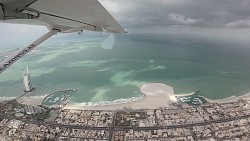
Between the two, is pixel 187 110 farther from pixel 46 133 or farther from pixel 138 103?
pixel 46 133

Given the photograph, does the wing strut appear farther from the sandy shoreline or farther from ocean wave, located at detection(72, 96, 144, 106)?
ocean wave, located at detection(72, 96, 144, 106)

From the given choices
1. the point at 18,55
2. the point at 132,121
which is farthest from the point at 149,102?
the point at 18,55

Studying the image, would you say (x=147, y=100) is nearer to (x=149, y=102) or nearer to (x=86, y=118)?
(x=149, y=102)

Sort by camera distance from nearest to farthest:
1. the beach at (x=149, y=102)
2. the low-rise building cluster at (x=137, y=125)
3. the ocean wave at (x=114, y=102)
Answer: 1. the low-rise building cluster at (x=137, y=125)
2. the beach at (x=149, y=102)
3. the ocean wave at (x=114, y=102)

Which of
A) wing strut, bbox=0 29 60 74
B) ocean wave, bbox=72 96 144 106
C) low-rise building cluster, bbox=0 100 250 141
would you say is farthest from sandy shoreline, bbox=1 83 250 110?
wing strut, bbox=0 29 60 74

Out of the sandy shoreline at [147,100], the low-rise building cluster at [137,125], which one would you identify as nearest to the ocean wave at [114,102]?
the sandy shoreline at [147,100]

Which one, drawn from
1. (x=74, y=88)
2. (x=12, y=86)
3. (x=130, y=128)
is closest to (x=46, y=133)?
(x=130, y=128)

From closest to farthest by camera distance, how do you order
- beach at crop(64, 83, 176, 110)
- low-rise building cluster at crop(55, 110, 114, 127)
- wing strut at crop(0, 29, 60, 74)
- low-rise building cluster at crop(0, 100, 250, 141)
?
wing strut at crop(0, 29, 60, 74), low-rise building cluster at crop(0, 100, 250, 141), low-rise building cluster at crop(55, 110, 114, 127), beach at crop(64, 83, 176, 110)

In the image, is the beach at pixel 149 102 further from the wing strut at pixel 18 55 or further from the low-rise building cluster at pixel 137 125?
the wing strut at pixel 18 55
